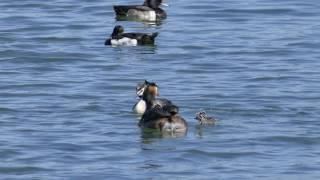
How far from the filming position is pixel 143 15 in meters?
32.1

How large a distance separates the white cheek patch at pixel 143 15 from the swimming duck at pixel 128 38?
367cm

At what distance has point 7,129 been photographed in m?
19.3

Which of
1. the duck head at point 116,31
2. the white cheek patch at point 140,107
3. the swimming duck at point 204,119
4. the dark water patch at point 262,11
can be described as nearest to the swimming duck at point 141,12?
the dark water patch at point 262,11

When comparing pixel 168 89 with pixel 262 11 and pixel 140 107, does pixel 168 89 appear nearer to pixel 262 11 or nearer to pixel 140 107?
pixel 140 107

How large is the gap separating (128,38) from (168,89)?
5.36m

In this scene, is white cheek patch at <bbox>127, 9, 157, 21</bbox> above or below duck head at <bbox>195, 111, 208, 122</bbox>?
below

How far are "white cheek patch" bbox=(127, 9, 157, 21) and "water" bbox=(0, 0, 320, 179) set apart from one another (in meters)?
0.28

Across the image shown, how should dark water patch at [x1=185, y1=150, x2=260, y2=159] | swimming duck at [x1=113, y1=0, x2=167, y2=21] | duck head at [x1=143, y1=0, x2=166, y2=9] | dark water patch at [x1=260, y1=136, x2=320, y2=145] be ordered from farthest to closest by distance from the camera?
duck head at [x1=143, y1=0, x2=166, y2=9] < swimming duck at [x1=113, y1=0, x2=167, y2=21] < dark water patch at [x1=260, y1=136, x2=320, y2=145] < dark water patch at [x1=185, y1=150, x2=260, y2=159]

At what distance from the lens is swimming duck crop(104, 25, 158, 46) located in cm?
2756

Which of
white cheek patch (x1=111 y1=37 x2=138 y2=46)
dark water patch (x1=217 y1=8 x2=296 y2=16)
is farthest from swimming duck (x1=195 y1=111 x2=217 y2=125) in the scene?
dark water patch (x1=217 y1=8 x2=296 y2=16)

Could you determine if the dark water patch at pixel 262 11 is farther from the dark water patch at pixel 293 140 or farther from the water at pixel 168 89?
the dark water patch at pixel 293 140

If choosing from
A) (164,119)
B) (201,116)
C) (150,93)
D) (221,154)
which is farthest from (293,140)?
(150,93)

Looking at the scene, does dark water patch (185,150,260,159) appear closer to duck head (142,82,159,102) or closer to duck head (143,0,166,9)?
duck head (142,82,159,102)

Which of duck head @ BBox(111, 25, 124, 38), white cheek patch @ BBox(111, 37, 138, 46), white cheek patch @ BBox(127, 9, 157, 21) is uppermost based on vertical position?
duck head @ BBox(111, 25, 124, 38)
